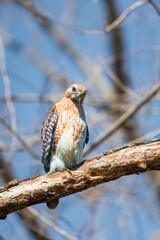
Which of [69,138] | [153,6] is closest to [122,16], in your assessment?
[153,6]

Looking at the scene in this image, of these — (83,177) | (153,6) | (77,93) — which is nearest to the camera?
(83,177)

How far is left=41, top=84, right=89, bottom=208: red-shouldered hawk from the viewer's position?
177 inches

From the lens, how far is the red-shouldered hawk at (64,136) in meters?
4.49

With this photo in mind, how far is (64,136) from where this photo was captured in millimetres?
4598

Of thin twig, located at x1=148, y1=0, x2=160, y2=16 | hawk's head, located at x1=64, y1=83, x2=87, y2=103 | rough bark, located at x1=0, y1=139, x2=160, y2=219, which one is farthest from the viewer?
hawk's head, located at x1=64, y1=83, x2=87, y2=103

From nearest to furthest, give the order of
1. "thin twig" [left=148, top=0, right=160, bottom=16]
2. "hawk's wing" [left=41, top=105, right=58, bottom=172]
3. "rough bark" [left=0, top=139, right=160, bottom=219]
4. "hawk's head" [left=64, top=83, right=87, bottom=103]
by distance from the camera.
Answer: "rough bark" [left=0, top=139, right=160, bottom=219] → "thin twig" [left=148, top=0, right=160, bottom=16] → "hawk's wing" [left=41, top=105, right=58, bottom=172] → "hawk's head" [left=64, top=83, right=87, bottom=103]

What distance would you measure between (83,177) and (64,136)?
1.10 metres

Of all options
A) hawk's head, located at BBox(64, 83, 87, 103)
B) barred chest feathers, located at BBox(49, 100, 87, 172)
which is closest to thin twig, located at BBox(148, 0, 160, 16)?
hawk's head, located at BBox(64, 83, 87, 103)

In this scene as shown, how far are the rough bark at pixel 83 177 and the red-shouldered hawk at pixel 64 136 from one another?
0.82 metres

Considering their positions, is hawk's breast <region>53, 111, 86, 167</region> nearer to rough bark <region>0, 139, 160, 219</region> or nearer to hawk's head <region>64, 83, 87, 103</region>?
hawk's head <region>64, 83, 87, 103</region>

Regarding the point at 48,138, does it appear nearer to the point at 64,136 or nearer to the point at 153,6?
the point at 64,136

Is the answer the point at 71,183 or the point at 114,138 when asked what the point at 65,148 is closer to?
the point at 71,183

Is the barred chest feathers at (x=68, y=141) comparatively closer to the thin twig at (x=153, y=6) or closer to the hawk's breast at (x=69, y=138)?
the hawk's breast at (x=69, y=138)

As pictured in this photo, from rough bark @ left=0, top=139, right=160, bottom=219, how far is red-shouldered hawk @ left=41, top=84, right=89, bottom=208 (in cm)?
82
